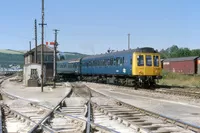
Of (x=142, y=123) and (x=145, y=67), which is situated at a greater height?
(x=145, y=67)

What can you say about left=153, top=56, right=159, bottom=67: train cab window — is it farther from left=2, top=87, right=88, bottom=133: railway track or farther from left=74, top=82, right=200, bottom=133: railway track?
left=2, top=87, right=88, bottom=133: railway track

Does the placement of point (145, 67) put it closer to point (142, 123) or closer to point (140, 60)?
point (140, 60)

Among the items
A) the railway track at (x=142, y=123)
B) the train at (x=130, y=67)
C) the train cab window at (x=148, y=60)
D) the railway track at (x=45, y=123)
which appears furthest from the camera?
the train cab window at (x=148, y=60)

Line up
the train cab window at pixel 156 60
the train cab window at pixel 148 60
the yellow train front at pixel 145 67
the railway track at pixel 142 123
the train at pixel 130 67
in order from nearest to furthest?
the railway track at pixel 142 123 → the yellow train front at pixel 145 67 → the train at pixel 130 67 → the train cab window at pixel 148 60 → the train cab window at pixel 156 60

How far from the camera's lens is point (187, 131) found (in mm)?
9547

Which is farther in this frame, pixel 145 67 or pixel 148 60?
pixel 148 60

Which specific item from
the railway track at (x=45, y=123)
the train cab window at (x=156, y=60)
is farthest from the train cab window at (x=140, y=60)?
the railway track at (x=45, y=123)

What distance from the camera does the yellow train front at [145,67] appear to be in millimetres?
28812

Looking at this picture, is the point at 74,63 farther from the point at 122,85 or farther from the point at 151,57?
the point at 151,57

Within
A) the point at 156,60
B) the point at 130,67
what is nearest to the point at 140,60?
the point at 130,67

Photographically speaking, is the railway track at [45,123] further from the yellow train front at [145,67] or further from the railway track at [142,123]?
the yellow train front at [145,67]

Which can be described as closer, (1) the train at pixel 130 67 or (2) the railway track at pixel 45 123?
(2) the railway track at pixel 45 123

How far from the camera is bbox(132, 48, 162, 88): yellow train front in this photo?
2881 centimetres

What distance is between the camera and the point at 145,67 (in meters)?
29.1
